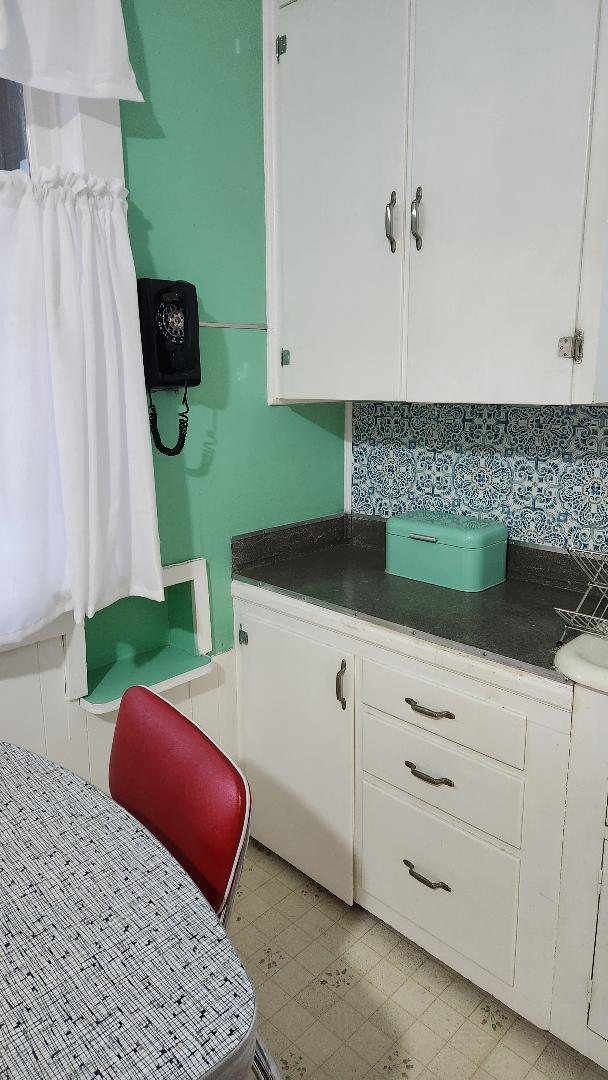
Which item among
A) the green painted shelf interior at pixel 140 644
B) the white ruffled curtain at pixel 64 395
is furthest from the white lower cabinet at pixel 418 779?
the white ruffled curtain at pixel 64 395

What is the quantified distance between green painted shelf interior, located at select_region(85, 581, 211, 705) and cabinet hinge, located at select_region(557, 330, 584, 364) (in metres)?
1.13

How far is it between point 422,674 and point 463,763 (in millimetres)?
203

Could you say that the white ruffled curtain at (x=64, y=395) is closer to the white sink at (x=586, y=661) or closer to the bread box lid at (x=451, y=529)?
the bread box lid at (x=451, y=529)

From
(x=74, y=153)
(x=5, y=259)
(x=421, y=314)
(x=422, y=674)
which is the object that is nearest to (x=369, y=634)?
(x=422, y=674)

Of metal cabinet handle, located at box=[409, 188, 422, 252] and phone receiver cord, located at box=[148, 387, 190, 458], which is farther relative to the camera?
phone receiver cord, located at box=[148, 387, 190, 458]

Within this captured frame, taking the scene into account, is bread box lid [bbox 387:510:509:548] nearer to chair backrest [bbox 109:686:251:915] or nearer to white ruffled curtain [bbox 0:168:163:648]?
white ruffled curtain [bbox 0:168:163:648]

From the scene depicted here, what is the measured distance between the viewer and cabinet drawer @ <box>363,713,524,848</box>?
153 centimetres

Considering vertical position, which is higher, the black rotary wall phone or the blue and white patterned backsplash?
the black rotary wall phone

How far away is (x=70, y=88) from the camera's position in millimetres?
1523

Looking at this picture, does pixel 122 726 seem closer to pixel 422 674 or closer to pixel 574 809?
→ pixel 422 674

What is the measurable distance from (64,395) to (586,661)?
1171mm

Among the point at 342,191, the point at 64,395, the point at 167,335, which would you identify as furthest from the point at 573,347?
the point at 64,395

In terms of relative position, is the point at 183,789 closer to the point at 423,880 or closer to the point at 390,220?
the point at 423,880

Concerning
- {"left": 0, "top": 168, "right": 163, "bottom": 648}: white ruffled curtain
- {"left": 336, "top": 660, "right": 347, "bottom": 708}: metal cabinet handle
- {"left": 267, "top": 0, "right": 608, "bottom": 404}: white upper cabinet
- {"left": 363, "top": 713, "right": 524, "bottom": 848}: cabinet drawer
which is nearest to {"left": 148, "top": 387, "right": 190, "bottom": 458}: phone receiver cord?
{"left": 0, "top": 168, "right": 163, "bottom": 648}: white ruffled curtain
